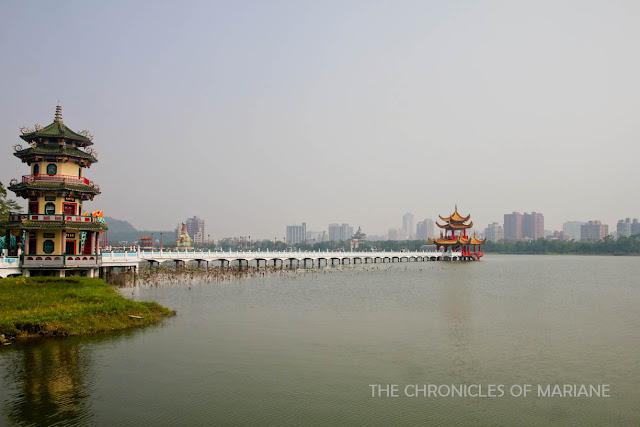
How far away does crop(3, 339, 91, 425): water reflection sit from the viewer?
12.5 metres

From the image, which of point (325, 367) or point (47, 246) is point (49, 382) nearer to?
point (325, 367)

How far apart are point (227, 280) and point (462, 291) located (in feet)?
74.5

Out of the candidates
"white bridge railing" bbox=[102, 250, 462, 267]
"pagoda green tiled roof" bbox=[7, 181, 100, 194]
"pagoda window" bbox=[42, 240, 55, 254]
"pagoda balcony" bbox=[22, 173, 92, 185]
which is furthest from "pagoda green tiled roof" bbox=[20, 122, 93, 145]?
"white bridge railing" bbox=[102, 250, 462, 267]

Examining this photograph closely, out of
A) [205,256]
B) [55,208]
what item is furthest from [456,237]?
[55,208]

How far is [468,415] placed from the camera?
13.2 meters

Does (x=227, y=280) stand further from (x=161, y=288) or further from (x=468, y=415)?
(x=468, y=415)

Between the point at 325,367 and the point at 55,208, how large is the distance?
94.8 ft

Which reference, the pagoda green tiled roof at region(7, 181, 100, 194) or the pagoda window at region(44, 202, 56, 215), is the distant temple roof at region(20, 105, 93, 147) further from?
the pagoda window at region(44, 202, 56, 215)

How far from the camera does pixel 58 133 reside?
3822cm

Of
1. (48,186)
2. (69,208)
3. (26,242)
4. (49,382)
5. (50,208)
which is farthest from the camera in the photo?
(69,208)

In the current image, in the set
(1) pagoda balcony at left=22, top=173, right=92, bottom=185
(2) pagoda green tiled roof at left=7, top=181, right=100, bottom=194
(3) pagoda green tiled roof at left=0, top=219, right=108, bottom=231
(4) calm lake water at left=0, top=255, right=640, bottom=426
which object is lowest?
(4) calm lake water at left=0, top=255, right=640, bottom=426

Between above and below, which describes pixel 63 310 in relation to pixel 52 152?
below

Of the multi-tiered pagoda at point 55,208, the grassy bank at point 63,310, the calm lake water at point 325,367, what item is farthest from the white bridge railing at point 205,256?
the calm lake water at point 325,367

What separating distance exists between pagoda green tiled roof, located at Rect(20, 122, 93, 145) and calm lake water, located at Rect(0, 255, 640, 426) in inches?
664
